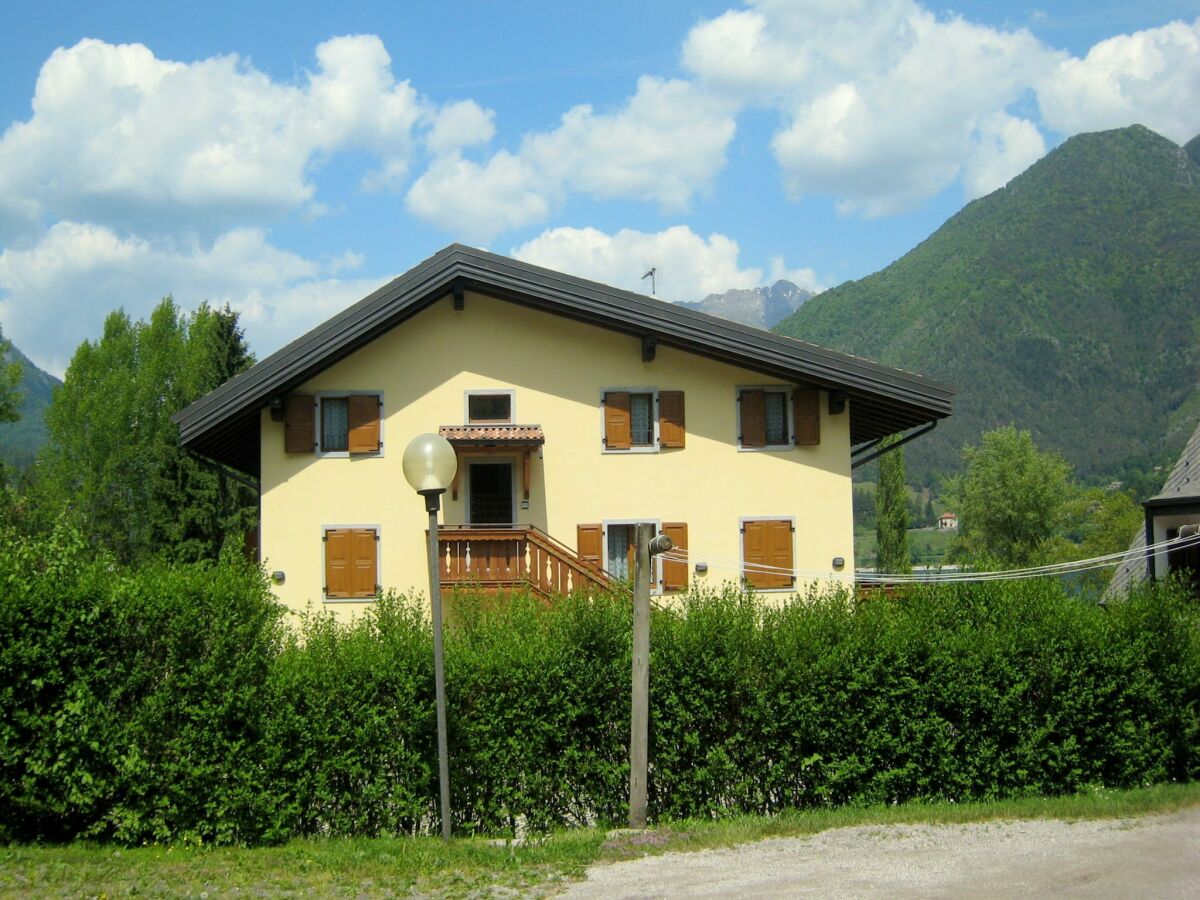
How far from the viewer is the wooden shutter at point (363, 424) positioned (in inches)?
786

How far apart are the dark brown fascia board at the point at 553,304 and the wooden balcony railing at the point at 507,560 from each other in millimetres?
3677

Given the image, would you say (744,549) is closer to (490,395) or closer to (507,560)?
(507,560)

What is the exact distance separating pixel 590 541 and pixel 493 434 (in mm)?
2523

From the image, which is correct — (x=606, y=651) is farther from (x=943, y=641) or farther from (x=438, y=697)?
(x=943, y=641)

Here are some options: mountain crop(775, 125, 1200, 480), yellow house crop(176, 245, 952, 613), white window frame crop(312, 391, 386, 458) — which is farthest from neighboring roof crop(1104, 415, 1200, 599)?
mountain crop(775, 125, 1200, 480)

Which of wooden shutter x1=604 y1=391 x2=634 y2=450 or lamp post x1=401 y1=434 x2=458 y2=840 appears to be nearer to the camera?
Answer: lamp post x1=401 y1=434 x2=458 y2=840

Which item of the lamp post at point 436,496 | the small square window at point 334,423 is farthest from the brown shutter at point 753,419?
the lamp post at point 436,496

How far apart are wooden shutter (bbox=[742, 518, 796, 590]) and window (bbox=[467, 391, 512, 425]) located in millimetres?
4517

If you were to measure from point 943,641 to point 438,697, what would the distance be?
488 centimetres

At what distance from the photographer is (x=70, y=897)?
848 centimetres

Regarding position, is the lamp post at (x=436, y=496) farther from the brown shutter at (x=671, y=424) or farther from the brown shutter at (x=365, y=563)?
the brown shutter at (x=671, y=424)

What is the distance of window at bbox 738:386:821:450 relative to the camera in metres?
20.4

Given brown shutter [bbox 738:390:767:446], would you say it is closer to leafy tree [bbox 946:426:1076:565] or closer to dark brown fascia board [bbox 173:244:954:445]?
dark brown fascia board [bbox 173:244:954:445]

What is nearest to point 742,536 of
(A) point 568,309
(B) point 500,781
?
(A) point 568,309
